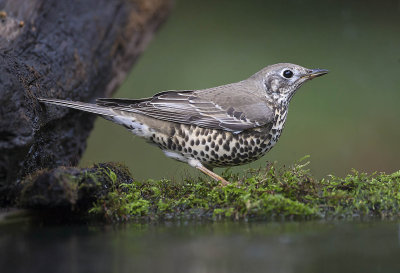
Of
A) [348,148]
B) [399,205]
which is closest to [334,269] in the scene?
[399,205]

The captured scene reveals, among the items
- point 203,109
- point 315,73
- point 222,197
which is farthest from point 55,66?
point 315,73

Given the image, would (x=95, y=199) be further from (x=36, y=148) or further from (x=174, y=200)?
(x=36, y=148)

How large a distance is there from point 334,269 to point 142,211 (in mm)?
1937

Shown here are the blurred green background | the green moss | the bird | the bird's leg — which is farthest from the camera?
the blurred green background

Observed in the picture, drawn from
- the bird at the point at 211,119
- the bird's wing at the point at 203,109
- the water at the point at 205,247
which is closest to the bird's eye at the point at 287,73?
the bird at the point at 211,119

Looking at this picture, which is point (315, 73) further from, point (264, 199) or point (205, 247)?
point (205, 247)

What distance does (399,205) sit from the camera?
14.8 feet

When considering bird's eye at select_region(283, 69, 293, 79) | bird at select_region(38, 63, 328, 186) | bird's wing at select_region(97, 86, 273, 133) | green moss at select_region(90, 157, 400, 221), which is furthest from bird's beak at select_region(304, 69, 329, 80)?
green moss at select_region(90, 157, 400, 221)

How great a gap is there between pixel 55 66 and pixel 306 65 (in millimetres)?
5997

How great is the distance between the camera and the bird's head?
6.08m

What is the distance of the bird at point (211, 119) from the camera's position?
18.2 feet

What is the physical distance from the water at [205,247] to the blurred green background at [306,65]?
15.6 ft

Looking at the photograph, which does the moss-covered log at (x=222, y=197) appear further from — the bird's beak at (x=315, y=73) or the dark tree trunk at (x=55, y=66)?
the bird's beak at (x=315, y=73)

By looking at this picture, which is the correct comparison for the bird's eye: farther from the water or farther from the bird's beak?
the water
